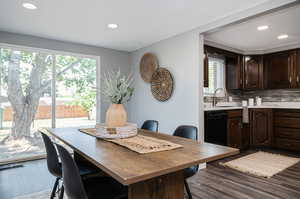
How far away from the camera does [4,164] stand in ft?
10.7

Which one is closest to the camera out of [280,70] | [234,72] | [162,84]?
[162,84]

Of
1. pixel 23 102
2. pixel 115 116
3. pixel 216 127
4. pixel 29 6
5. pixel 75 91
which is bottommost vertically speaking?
pixel 216 127

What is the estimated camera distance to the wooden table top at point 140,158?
3.08ft

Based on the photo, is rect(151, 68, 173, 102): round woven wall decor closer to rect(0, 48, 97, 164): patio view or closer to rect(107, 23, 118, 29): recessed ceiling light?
rect(107, 23, 118, 29): recessed ceiling light

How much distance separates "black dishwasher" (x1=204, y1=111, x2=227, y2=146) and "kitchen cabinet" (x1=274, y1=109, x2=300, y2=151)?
1470mm

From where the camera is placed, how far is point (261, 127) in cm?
416

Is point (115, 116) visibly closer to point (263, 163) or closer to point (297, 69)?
point (263, 163)

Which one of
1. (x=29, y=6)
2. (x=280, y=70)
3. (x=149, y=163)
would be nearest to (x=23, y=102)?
(x=29, y=6)

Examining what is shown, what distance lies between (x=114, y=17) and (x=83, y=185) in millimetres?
2312

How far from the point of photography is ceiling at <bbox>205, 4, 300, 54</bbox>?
281 cm

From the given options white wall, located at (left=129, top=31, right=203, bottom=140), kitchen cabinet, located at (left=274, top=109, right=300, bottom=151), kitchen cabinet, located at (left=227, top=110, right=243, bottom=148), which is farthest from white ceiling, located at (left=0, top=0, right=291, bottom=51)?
kitchen cabinet, located at (left=274, top=109, right=300, bottom=151)

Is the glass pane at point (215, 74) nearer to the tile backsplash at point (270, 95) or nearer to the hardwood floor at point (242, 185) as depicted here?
the tile backsplash at point (270, 95)

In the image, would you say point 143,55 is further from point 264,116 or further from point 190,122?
point 264,116

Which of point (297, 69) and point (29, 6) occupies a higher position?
point (29, 6)
